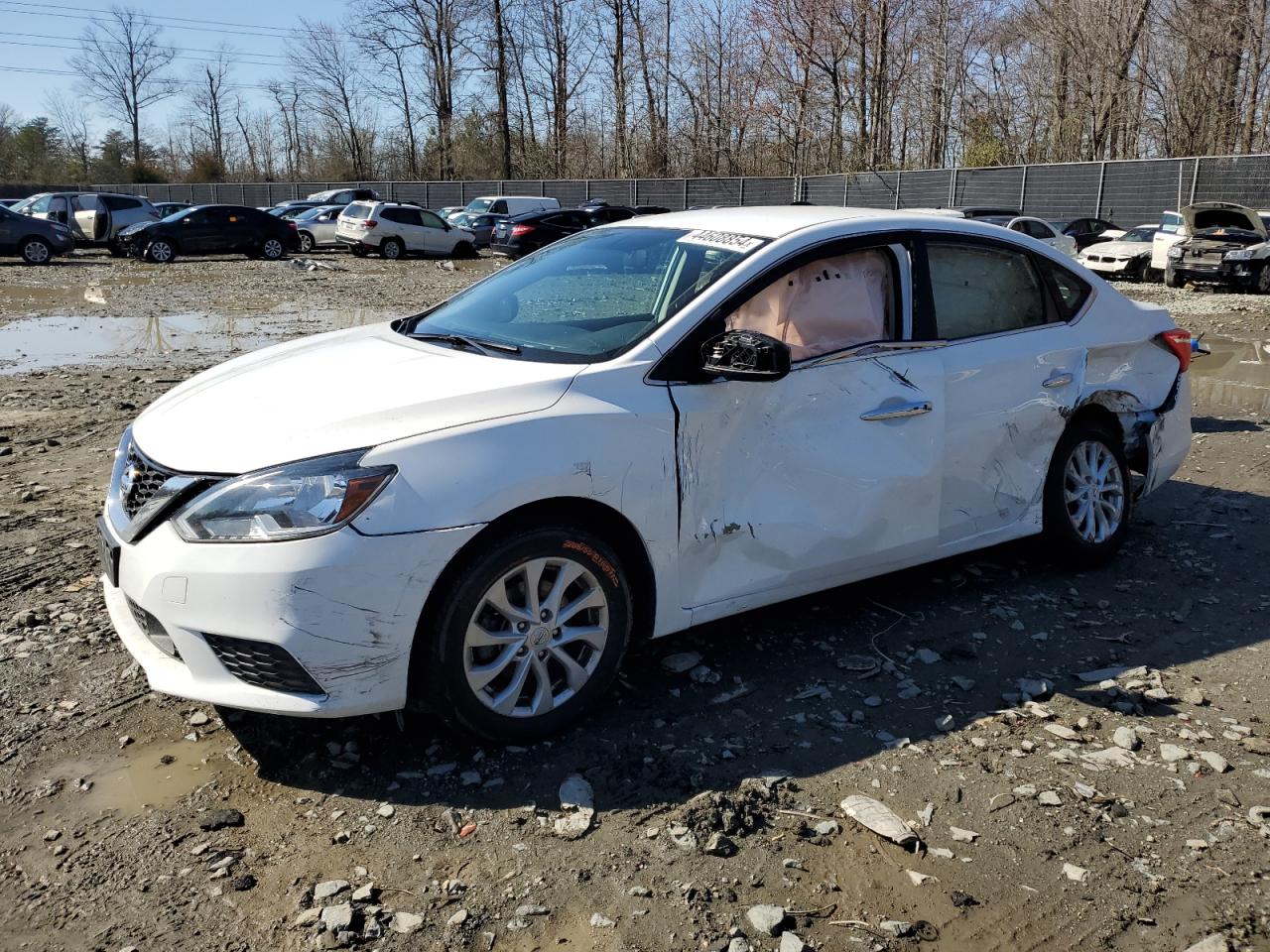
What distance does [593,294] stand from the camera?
4.30 meters

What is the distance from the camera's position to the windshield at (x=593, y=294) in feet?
12.9

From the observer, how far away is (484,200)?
3734 centimetres

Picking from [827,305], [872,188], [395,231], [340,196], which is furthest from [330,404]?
[340,196]

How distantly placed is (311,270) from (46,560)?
71.2 ft

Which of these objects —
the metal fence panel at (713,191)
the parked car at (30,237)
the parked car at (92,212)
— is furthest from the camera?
the metal fence panel at (713,191)

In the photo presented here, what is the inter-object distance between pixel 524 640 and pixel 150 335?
12.2 m

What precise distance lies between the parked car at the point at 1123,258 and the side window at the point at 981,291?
20289 mm

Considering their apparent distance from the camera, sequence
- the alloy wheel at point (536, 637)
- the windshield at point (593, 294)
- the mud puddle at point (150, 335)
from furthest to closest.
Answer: the mud puddle at point (150, 335)
the windshield at point (593, 294)
the alloy wheel at point (536, 637)

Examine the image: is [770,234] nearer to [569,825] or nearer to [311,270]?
[569,825]

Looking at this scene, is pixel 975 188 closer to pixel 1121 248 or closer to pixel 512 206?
pixel 1121 248

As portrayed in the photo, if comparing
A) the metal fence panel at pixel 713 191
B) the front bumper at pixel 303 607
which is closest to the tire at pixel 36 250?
the metal fence panel at pixel 713 191

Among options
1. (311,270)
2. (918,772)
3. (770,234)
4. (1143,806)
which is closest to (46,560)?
(770,234)

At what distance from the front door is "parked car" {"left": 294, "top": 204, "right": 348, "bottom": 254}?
106 feet

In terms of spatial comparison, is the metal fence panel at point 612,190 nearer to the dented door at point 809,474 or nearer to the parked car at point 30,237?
the parked car at point 30,237
